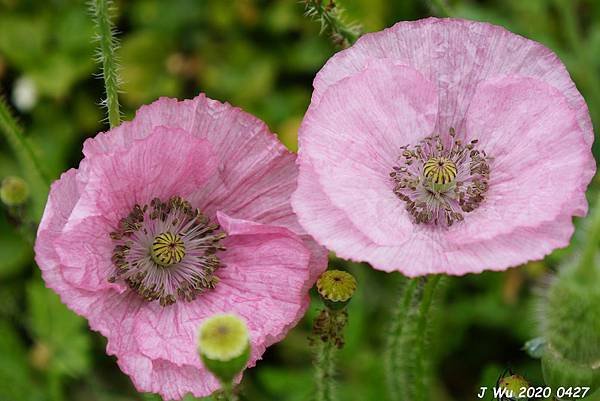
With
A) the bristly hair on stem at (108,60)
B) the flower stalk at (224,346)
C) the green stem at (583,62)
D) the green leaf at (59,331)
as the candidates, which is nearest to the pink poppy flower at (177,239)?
the bristly hair on stem at (108,60)

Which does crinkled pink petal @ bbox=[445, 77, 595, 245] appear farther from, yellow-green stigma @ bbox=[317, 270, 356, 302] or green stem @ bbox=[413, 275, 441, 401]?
yellow-green stigma @ bbox=[317, 270, 356, 302]

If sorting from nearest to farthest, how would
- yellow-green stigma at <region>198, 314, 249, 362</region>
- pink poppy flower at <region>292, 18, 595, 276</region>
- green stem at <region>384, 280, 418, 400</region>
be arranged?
yellow-green stigma at <region>198, 314, 249, 362</region> < pink poppy flower at <region>292, 18, 595, 276</region> < green stem at <region>384, 280, 418, 400</region>

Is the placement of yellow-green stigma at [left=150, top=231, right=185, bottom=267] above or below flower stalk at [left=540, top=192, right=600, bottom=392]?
above

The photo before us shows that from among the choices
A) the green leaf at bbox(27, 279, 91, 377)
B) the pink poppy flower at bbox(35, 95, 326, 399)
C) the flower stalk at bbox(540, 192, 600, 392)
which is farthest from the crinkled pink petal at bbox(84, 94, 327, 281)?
the green leaf at bbox(27, 279, 91, 377)

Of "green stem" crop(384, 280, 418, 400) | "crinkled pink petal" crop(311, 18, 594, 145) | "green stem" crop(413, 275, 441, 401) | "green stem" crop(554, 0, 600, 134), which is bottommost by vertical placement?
"green stem" crop(413, 275, 441, 401)

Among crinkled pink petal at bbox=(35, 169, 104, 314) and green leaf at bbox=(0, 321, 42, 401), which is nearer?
crinkled pink petal at bbox=(35, 169, 104, 314)

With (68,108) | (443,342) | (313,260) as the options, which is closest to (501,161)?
(313,260)

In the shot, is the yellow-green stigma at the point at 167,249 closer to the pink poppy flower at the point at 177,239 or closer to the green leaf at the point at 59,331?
the pink poppy flower at the point at 177,239
